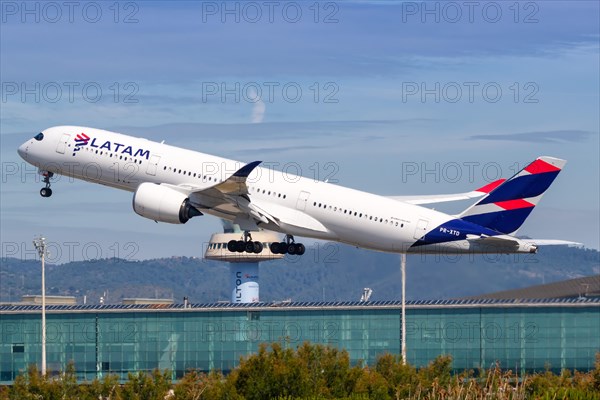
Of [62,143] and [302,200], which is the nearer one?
[302,200]

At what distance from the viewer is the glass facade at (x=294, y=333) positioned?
542ft

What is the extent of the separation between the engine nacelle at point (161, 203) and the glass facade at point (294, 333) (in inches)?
2918

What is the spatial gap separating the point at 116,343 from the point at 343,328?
27704 millimetres

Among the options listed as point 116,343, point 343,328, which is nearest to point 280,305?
point 343,328

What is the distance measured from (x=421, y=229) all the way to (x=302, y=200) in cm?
824

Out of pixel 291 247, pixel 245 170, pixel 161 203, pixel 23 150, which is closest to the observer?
pixel 245 170

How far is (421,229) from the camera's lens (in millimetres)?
89812

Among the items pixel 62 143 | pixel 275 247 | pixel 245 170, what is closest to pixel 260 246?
pixel 275 247

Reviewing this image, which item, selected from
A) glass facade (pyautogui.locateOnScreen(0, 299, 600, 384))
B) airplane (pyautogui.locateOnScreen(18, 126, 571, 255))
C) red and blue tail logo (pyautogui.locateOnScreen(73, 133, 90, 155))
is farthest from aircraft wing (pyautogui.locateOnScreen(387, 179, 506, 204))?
glass facade (pyautogui.locateOnScreen(0, 299, 600, 384))

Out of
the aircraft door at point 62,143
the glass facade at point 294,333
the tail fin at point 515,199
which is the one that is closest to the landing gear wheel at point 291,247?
the tail fin at point 515,199

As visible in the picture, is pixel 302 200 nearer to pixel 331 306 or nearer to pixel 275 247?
pixel 275 247

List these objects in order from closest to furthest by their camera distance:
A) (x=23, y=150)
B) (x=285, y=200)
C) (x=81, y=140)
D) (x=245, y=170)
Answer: (x=245, y=170) < (x=285, y=200) < (x=81, y=140) < (x=23, y=150)

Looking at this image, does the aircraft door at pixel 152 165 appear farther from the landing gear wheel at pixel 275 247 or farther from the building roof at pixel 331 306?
the building roof at pixel 331 306

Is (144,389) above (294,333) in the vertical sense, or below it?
below
